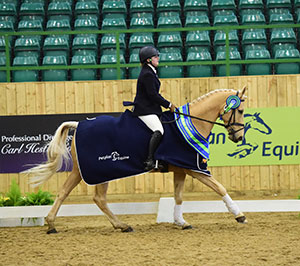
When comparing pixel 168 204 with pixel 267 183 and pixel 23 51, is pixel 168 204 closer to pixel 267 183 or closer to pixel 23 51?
pixel 267 183

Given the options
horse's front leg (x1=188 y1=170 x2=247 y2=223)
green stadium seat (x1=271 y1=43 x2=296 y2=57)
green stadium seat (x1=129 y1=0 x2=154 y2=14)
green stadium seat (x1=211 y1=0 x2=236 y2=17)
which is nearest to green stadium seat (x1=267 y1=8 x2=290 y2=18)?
green stadium seat (x1=211 y1=0 x2=236 y2=17)

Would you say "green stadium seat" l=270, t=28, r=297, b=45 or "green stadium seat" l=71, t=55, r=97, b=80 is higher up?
"green stadium seat" l=270, t=28, r=297, b=45

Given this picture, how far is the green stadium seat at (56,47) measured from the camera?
13.0 meters

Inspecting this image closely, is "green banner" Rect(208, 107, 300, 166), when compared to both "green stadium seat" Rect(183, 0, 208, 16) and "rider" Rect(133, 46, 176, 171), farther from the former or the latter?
"rider" Rect(133, 46, 176, 171)

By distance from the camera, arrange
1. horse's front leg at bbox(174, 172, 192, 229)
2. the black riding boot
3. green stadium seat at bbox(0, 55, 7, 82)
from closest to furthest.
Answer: the black riding boot
horse's front leg at bbox(174, 172, 192, 229)
green stadium seat at bbox(0, 55, 7, 82)

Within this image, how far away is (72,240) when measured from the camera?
6.68m

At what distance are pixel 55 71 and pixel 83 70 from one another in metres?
0.57

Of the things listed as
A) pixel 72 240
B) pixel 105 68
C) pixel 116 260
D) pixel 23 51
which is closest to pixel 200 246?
pixel 116 260

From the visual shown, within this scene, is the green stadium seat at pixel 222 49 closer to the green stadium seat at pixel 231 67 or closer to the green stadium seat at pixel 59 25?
the green stadium seat at pixel 231 67

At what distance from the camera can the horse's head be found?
734 cm

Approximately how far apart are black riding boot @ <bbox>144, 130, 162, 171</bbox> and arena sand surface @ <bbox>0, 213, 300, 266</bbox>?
78 centimetres

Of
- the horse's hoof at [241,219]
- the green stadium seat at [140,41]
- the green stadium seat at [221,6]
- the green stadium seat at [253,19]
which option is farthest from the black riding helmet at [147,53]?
the green stadium seat at [221,6]

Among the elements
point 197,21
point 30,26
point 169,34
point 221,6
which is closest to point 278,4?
point 221,6

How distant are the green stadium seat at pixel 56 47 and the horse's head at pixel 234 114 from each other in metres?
6.30
